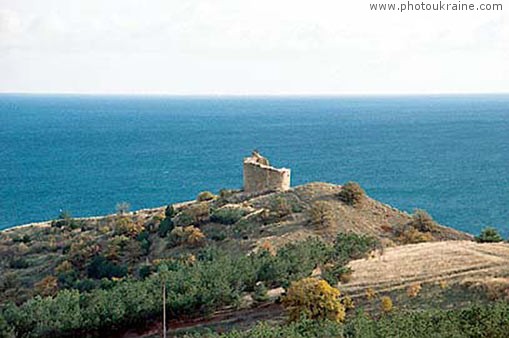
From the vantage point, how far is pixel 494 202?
3253 inches

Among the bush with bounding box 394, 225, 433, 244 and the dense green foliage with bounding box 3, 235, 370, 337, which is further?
the bush with bounding box 394, 225, 433, 244

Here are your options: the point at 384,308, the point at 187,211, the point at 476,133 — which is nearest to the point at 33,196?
the point at 187,211

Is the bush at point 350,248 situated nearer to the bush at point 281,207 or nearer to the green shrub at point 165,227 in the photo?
the bush at point 281,207

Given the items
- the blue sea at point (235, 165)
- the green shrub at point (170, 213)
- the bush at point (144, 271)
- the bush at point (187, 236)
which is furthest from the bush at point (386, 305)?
the blue sea at point (235, 165)

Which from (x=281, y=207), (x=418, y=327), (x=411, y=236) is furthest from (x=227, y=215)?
(x=418, y=327)

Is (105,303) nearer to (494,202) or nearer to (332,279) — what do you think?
(332,279)

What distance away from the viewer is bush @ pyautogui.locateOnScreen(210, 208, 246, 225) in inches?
1540

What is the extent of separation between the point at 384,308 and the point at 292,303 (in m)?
3.54

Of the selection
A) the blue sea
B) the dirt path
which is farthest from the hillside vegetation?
the blue sea

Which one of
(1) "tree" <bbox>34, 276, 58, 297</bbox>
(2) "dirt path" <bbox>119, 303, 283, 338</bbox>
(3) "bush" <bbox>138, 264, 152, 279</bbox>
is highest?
(2) "dirt path" <bbox>119, 303, 283, 338</bbox>

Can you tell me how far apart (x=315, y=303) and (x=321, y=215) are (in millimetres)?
16355

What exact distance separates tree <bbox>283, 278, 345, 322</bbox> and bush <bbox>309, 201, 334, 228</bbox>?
15.2 meters

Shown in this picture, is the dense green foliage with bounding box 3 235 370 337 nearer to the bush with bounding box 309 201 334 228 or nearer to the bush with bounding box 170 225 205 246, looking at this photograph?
the bush with bounding box 170 225 205 246

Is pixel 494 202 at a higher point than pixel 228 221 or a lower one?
lower
